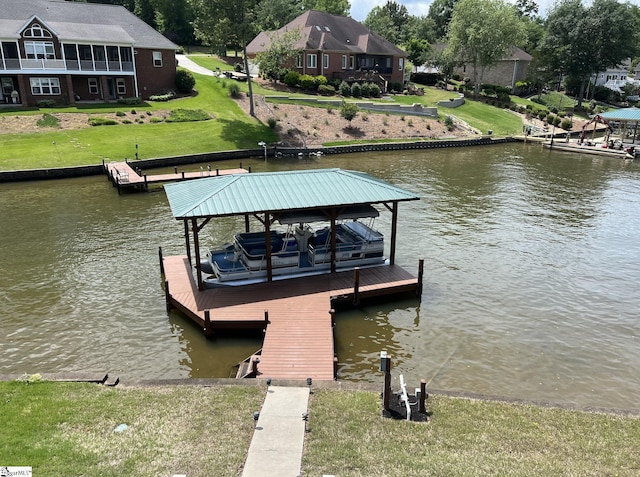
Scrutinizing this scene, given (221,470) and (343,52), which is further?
(343,52)

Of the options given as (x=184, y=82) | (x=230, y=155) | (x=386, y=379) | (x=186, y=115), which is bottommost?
(x=230, y=155)

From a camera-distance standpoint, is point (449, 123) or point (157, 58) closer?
point (157, 58)

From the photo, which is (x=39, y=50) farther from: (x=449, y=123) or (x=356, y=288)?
(x=356, y=288)

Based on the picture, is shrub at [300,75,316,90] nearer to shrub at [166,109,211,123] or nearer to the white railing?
shrub at [166,109,211,123]

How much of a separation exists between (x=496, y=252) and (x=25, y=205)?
2927cm

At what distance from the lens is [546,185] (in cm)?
3994

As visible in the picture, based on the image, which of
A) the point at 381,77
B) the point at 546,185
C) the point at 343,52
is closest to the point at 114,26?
the point at 343,52

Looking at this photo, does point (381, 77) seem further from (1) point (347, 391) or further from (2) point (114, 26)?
(1) point (347, 391)

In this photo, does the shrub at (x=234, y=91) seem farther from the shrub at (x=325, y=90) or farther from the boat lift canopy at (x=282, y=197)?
the boat lift canopy at (x=282, y=197)

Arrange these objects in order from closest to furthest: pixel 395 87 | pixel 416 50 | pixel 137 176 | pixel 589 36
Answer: pixel 137 176 < pixel 395 87 < pixel 589 36 < pixel 416 50

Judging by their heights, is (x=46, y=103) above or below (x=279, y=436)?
above

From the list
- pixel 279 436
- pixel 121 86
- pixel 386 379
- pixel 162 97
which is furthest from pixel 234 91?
pixel 279 436

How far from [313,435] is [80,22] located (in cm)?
6512

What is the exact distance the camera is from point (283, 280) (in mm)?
19531
